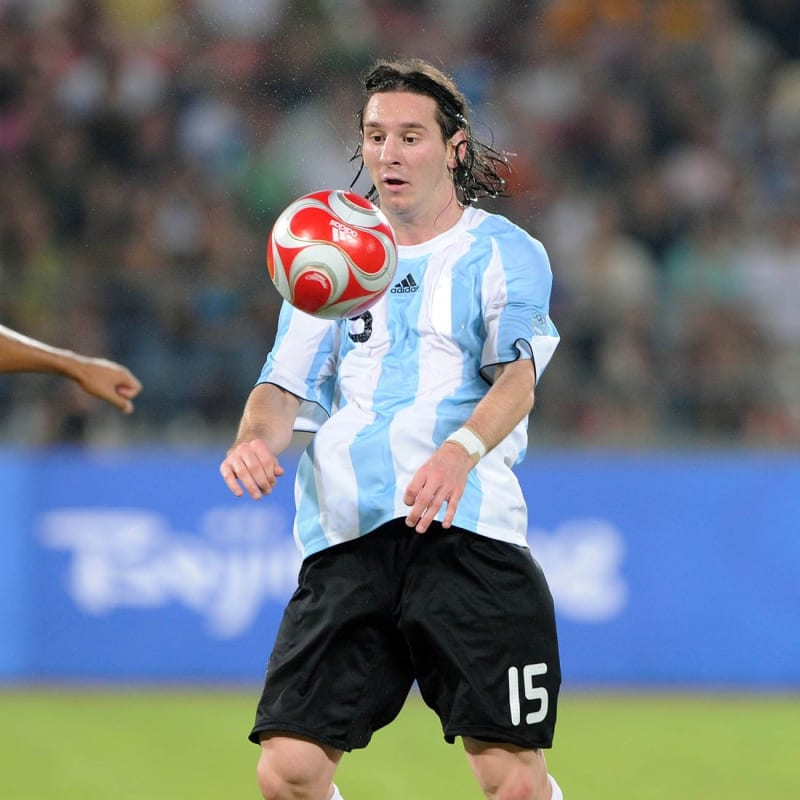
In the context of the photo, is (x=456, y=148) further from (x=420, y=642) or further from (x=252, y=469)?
(x=420, y=642)

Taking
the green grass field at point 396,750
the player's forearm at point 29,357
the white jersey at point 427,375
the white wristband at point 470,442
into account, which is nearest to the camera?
the white wristband at point 470,442

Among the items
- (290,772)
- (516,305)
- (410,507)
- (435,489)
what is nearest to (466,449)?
(435,489)

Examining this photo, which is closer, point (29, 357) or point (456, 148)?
point (456, 148)

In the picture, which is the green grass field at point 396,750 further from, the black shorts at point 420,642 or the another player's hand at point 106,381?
the black shorts at point 420,642

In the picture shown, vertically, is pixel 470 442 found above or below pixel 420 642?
above

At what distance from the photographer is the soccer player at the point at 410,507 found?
391 centimetres

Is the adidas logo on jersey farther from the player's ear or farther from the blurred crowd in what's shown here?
the blurred crowd

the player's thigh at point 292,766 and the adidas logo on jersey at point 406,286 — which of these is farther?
the adidas logo on jersey at point 406,286

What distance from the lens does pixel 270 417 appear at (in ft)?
13.4

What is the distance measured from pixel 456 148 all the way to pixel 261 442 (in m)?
0.97

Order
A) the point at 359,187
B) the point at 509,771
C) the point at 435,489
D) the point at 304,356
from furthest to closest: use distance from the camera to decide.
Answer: the point at 359,187, the point at 304,356, the point at 509,771, the point at 435,489

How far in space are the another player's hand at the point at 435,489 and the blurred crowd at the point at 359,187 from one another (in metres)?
4.94

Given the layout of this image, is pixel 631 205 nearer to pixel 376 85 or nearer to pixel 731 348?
pixel 731 348

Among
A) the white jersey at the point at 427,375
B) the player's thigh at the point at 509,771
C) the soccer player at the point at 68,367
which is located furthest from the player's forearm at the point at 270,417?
the player's thigh at the point at 509,771
